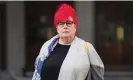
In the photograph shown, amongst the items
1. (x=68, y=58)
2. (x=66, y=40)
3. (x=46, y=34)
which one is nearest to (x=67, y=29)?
(x=66, y=40)

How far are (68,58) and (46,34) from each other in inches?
193

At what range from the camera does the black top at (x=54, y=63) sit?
3477 millimetres

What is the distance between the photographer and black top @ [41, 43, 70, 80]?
11.4 ft

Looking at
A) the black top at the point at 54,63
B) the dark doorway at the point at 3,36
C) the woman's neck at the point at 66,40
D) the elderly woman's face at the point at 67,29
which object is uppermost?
the elderly woman's face at the point at 67,29

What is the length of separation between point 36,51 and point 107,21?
Result: 1.50m

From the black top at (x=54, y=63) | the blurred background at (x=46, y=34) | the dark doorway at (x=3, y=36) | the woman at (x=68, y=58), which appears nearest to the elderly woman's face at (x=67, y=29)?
the woman at (x=68, y=58)

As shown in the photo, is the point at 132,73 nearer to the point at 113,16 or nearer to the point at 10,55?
the point at 113,16

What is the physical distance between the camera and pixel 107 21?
8.23 meters

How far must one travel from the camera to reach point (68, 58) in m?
3.43

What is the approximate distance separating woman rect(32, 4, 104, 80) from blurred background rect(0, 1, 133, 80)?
179 inches

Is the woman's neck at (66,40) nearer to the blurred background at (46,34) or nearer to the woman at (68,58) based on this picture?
the woman at (68,58)

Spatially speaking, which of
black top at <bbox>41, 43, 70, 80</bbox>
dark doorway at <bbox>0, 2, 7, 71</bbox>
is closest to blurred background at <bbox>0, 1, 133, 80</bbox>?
dark doorway at <bbox>0, 2, 7, 71</bbox>

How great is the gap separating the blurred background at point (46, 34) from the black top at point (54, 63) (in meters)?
4.53

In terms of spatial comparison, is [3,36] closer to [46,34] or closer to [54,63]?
[46,34]
